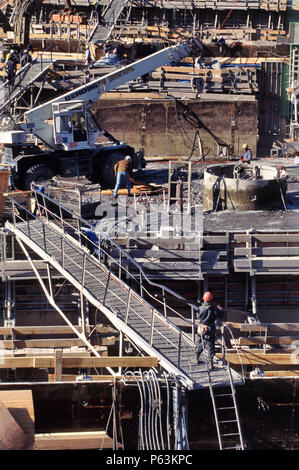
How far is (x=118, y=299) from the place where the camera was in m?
19.3

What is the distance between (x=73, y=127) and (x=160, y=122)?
8.36 meters

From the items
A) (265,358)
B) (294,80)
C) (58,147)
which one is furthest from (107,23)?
(265,358)

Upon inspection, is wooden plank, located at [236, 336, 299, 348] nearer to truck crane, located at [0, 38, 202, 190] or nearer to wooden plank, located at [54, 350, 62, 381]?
wooden plank, located at [54, 350, 62, 381]

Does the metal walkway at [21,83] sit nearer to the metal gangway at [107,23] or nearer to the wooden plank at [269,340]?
the metal gangway at [107,23]

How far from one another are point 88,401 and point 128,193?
9.90m

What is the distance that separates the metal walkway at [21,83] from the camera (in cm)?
3170

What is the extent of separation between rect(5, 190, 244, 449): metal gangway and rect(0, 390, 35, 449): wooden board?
231 cm

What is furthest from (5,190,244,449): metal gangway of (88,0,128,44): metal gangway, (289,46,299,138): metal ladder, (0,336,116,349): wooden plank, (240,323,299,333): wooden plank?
(88,0,128,44): metal gangway

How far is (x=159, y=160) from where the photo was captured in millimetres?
35188

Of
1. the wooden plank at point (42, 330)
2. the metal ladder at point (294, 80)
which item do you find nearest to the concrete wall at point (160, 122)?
the metal ladder at point (294, 80)

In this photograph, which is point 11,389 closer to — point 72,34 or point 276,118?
point 276,118

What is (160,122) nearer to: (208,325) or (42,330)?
(42,330)

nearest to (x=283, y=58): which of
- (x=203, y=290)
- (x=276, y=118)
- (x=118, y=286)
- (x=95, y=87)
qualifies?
(x=276, y=118)
